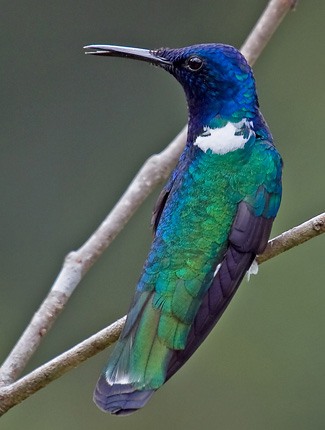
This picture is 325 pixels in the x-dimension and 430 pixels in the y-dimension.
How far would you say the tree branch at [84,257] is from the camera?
3.11m

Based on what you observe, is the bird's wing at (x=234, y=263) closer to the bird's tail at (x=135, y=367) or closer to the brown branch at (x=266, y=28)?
the bird's tail at (x=135, y=367)

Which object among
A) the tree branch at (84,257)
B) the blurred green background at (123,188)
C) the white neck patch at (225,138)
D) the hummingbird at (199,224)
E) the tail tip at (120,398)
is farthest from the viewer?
the blurred green background at (123,188)

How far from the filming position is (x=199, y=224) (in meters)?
3.32

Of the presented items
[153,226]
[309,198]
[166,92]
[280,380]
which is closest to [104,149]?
[166,92]

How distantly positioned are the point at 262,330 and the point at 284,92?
262 centimetres

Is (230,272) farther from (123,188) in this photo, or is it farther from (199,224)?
(123,188)

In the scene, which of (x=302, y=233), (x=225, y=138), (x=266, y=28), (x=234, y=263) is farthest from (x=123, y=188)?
(x=302, y=233)

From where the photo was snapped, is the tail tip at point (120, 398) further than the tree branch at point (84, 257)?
No

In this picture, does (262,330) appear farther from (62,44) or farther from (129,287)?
(62,44)

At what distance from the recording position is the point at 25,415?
786cm

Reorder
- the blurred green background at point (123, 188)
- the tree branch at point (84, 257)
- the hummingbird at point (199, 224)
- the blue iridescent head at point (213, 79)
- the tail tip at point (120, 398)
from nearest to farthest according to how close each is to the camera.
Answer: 1. the tail tip at point (120, 398)
2. the hummingbird at point (199, 224)
3. the tree branch at point (84, 257)
4. the blue iridescent head at point (213, 79)
5. the blurred green background at point (123, 188)

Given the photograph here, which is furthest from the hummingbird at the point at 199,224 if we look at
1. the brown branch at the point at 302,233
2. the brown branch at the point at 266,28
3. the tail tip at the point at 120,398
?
the brown branch at the point at 266,28

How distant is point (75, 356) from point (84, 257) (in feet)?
2.67

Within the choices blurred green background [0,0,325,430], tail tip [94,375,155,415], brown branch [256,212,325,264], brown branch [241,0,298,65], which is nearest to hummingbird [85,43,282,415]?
tail tip [94,375,155,415]
